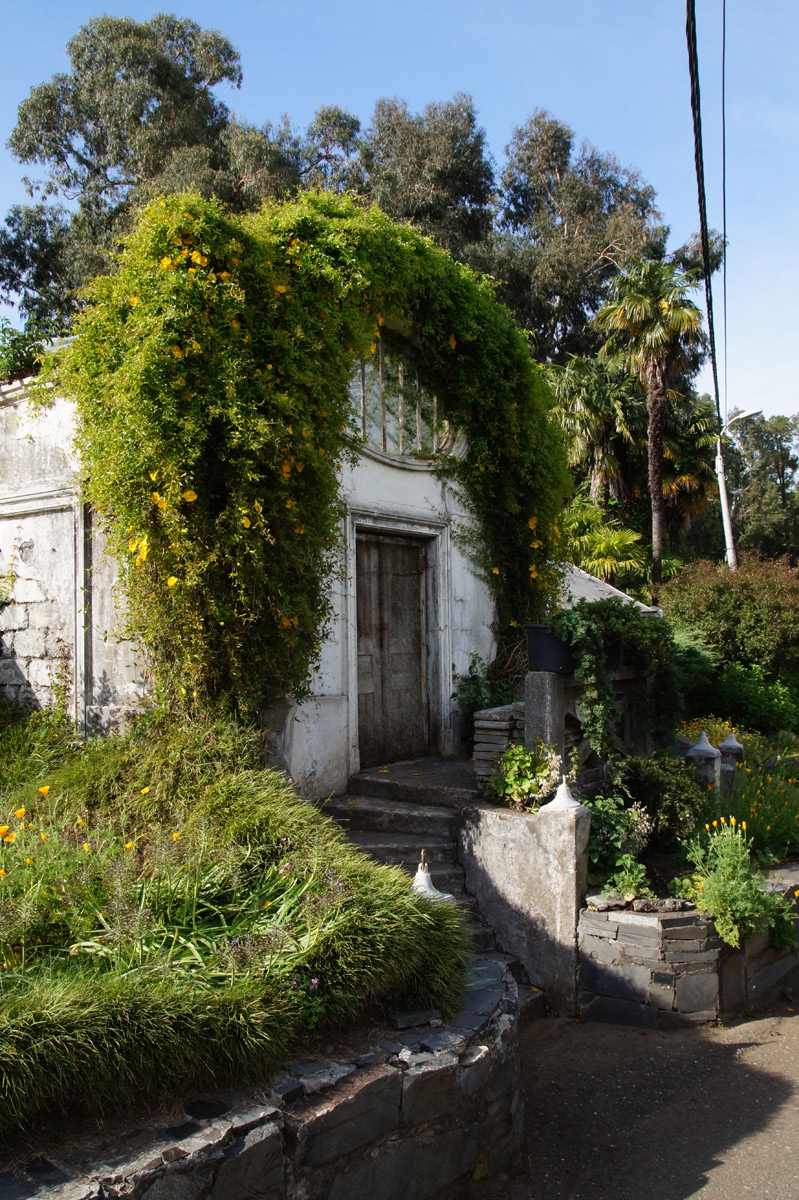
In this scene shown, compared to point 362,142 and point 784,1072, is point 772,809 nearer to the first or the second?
point 784,1072

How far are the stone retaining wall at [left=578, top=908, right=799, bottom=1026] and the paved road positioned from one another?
4.4 inches

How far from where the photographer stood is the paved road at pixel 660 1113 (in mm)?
3854

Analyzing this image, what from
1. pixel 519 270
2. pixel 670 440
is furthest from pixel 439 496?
pixel 519 270

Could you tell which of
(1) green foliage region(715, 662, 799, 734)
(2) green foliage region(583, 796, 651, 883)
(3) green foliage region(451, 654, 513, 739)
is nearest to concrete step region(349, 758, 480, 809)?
→ (3) green foliage region(451, 654, 513, 739)

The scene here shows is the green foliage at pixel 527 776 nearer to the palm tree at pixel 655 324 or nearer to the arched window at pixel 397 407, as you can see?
the arched window at pixel 397 407

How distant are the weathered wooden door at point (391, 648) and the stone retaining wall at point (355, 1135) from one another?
3.14 m

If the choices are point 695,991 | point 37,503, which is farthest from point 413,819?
point 37,503

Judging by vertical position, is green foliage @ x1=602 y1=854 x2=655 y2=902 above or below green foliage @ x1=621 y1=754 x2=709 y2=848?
below

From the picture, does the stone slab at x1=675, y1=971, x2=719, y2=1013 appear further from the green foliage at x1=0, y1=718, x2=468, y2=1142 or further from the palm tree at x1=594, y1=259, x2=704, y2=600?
the palm tree at x1=594, y1=259, x2=704, y2=600

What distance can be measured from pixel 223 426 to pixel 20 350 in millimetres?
2591

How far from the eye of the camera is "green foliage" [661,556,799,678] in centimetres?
1260

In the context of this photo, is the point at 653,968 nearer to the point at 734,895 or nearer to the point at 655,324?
the point at 734,895

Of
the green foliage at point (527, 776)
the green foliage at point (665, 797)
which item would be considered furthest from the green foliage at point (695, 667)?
the green foliage at point (527, 776)

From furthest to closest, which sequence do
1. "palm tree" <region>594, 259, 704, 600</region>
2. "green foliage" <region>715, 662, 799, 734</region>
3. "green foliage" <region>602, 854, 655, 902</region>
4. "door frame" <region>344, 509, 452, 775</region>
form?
"palm tree" <region>594, 259, 704, 600</region>
"green foliage" <region>715, 662, 799, 734</region>
"door frame" <region>344, 509, 452, 775</region>
"green foliage" <region>602, 854, 655, 902</region>
